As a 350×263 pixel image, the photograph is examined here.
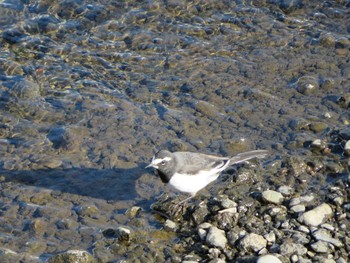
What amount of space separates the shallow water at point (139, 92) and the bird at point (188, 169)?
19.0 inches

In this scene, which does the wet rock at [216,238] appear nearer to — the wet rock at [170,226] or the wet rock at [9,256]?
the wet rock at [170,226]

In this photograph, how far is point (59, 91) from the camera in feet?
35.5

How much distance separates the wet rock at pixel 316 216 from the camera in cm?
822

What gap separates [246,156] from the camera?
29.8 ft

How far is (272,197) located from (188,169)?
1.10 m

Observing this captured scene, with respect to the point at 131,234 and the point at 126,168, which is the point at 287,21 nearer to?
the point at 126,168

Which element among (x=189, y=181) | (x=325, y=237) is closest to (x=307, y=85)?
(x=189, y=181)

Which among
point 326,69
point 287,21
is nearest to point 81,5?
point 287,21

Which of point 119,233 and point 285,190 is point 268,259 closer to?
point 285,190

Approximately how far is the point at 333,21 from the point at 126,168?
561 centimetres

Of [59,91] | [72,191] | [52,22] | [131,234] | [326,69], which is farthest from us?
[52,22]

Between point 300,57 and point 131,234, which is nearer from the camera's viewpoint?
point 131,234

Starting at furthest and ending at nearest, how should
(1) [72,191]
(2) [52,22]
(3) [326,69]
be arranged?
1. (2) [52,22]
2. (3) [326,69]
3. (1) [72,191]

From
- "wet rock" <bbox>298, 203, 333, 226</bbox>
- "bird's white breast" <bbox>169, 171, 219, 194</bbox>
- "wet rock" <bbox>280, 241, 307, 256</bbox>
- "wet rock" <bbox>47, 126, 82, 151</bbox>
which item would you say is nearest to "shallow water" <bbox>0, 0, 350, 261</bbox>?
"wet rock" <bbox>47, 126, 82, 151</bbox>
